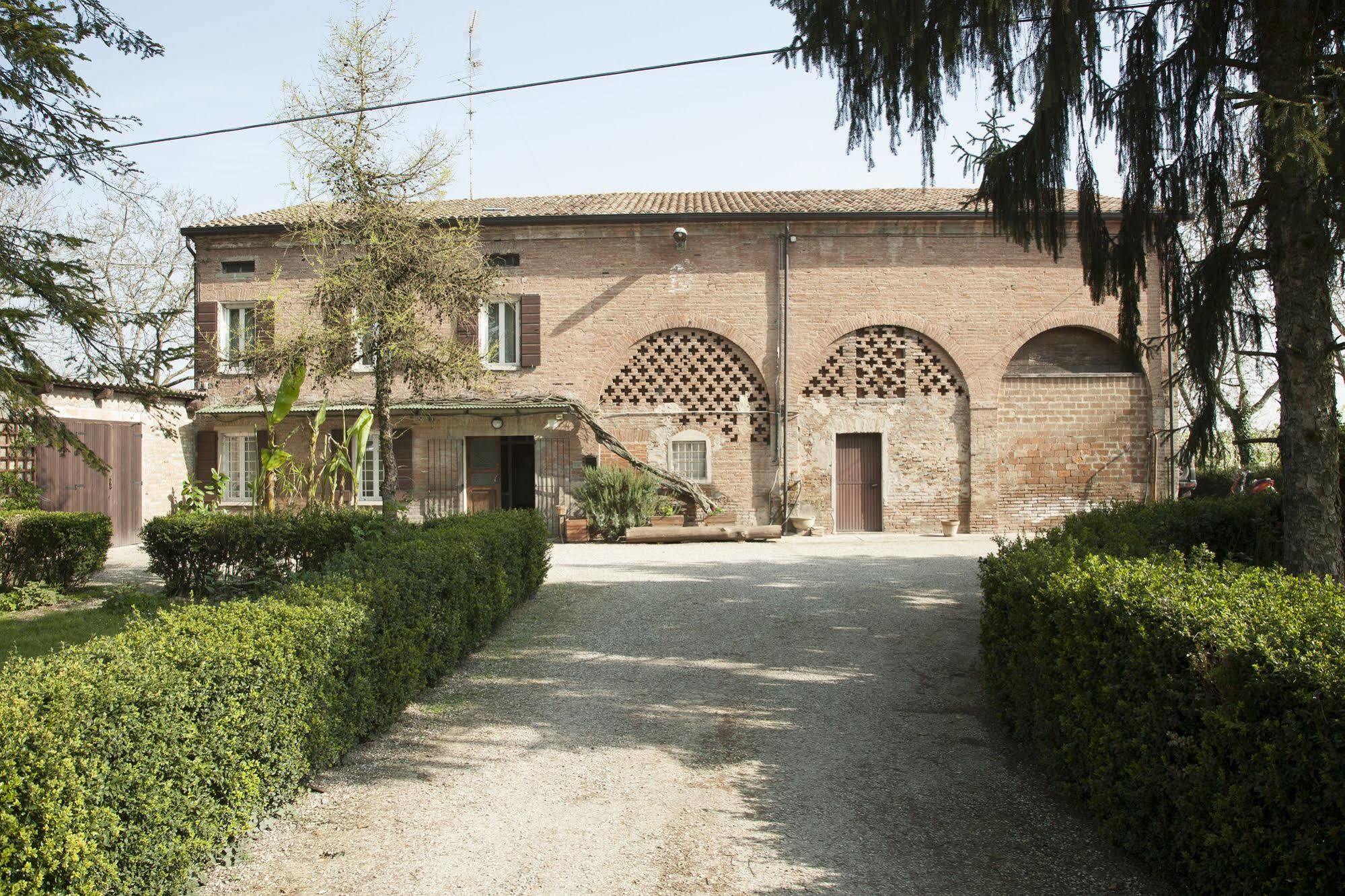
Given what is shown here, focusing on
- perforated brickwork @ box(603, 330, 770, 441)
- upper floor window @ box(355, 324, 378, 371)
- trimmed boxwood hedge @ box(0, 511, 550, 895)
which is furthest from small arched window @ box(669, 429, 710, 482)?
trimmed boxwood hedge @ box(0, 511, 550, 895)

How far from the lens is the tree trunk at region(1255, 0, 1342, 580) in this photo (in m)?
5.91

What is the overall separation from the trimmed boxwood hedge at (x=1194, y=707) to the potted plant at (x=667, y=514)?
476 inches

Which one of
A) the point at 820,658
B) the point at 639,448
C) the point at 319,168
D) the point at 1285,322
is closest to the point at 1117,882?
the point at 820,658

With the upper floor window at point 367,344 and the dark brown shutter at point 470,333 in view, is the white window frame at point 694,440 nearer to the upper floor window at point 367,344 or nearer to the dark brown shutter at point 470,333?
the dark brown shutter at point 470,333

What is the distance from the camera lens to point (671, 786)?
472cm

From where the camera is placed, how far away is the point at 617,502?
55.5 ft

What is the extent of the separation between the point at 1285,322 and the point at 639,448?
13.1 meters

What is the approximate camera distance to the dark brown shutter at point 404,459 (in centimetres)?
1852

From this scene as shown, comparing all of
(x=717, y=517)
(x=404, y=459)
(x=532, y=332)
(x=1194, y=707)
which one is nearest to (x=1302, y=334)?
(x=1194, y=707)

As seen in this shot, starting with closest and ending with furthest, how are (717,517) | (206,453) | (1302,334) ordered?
(1302,334)
(717,517)
(206,453)

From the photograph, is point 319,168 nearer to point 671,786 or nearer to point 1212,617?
point 671,786

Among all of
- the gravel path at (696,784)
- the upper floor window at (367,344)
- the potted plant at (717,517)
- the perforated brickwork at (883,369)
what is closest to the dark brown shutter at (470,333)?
the potted plant at (717,517)

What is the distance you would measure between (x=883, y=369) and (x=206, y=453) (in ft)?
47.8

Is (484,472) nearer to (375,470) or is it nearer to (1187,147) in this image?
(375,470)
